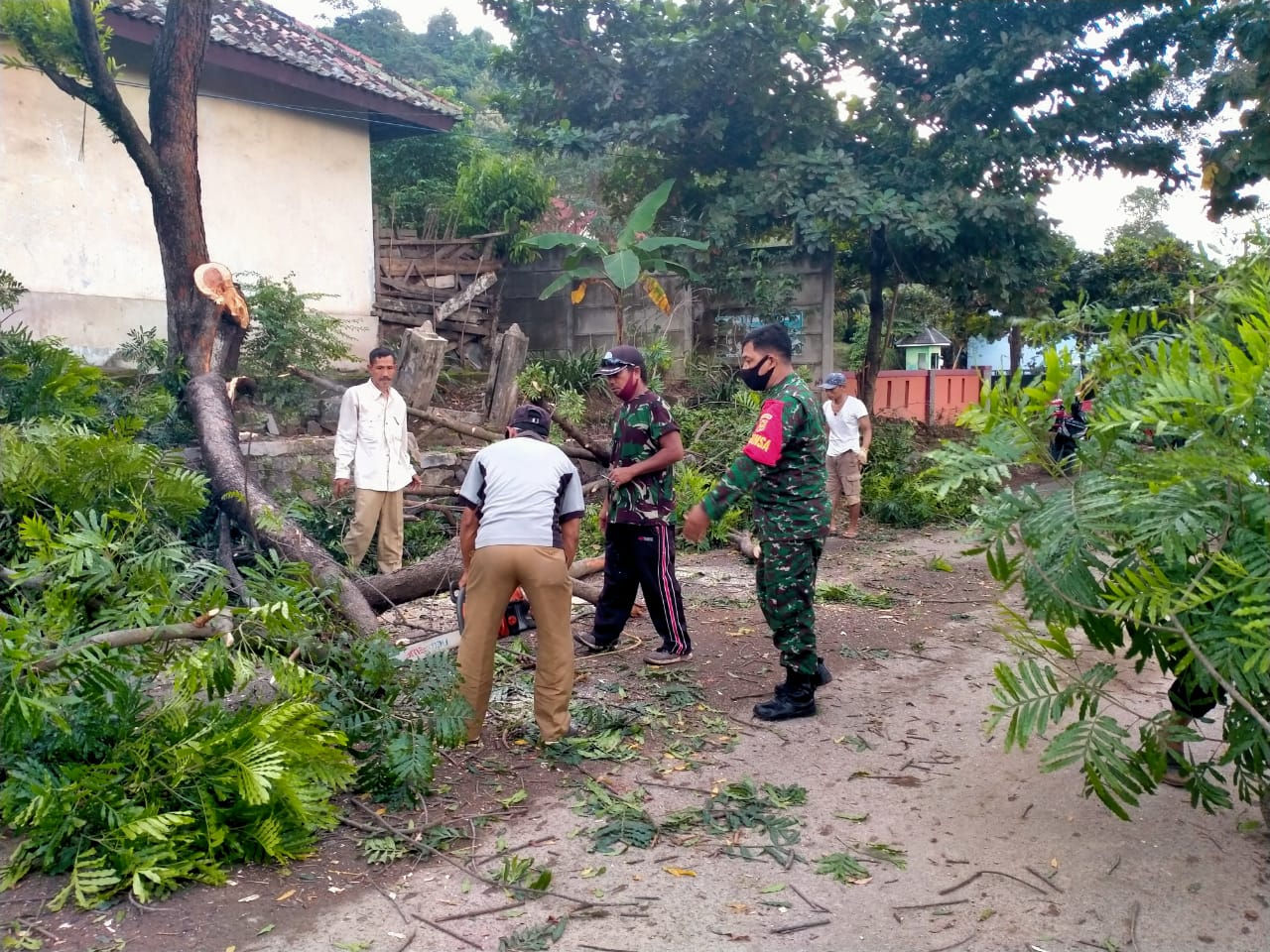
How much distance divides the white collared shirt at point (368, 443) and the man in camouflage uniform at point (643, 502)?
2144 millimetres

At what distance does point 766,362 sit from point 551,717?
204cm

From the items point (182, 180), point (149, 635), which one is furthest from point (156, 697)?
point (182, 180)

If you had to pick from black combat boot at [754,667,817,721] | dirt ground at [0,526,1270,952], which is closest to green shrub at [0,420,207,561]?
dirt ground at [0,526,1270,952]

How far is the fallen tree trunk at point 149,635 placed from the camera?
3.59 m

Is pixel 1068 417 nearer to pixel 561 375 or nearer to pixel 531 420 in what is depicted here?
pixel 531 420

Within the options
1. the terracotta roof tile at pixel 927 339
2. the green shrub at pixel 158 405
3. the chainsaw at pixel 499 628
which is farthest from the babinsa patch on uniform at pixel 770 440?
the terracotta roof tile at pixel 927 339

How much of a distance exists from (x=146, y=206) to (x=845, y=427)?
7.65m

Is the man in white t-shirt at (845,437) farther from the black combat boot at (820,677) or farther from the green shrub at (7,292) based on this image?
the green shrub at (7,292)

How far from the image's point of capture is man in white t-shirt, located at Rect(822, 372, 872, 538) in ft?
35.1

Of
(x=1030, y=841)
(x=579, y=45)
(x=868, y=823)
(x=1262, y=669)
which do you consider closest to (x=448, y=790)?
(x=868, y=823)

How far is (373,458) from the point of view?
7.55m

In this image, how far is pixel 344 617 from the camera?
520cm

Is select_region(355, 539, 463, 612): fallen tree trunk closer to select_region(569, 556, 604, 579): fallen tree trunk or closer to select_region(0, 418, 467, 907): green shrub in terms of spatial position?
select_region(569, 556, 604, 579): fallen tree trunk

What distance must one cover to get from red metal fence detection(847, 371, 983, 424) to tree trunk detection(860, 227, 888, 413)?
73.8 inches
